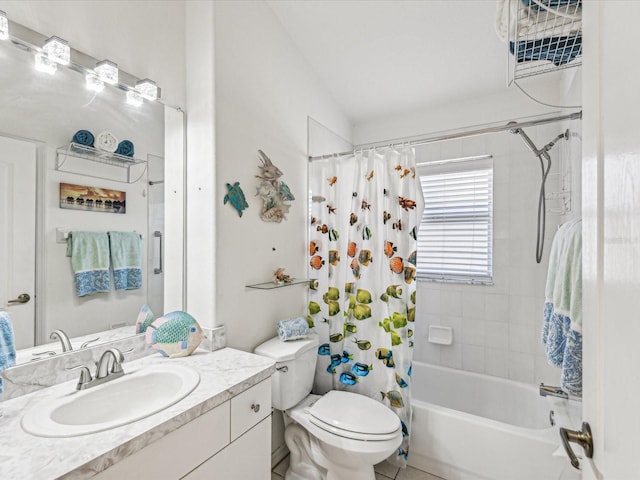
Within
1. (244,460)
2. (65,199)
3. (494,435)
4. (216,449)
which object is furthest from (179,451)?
(494,435)

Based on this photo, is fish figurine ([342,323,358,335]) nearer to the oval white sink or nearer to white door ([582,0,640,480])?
the oval white sink

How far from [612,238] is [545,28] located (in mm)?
942

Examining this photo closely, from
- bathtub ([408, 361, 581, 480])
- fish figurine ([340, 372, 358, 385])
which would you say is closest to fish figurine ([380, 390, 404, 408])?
bathtub ([408, 361, 581, 480])

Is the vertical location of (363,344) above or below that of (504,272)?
below

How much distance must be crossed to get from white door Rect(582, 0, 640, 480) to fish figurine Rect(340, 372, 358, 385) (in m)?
1.48

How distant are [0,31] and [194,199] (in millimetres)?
893

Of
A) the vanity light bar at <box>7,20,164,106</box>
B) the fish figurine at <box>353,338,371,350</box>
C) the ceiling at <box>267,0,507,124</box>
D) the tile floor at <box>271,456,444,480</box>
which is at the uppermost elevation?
the ceiling at <box>267,0,507,124</box>

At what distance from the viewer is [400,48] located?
2.19 meters

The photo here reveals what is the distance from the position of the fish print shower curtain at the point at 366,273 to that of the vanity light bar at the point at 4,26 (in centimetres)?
163

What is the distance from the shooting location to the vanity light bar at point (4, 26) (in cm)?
108

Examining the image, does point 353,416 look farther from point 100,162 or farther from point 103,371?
point 100,162

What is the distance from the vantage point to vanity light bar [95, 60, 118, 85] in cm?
135

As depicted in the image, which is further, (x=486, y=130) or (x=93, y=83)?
(x=486, y=130)

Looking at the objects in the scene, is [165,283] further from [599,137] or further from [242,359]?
[599,137]
